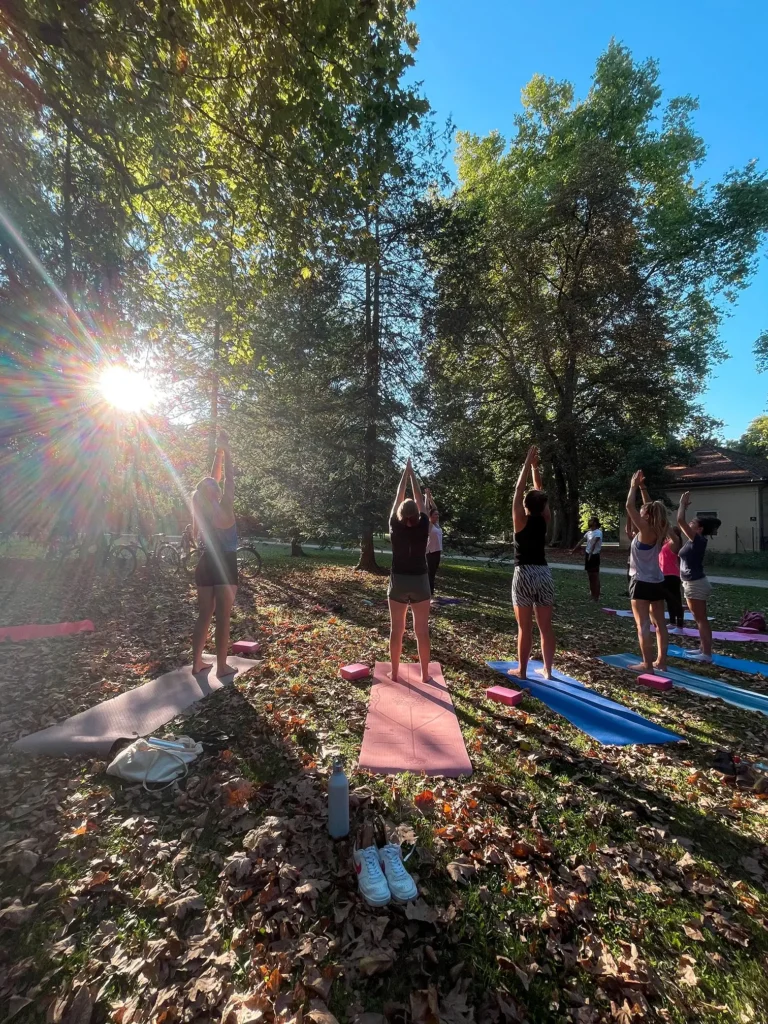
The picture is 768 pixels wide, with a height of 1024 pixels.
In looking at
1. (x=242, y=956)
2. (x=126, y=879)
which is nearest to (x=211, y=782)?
A: (x=126, y=879)

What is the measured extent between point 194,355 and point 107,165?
8438mm

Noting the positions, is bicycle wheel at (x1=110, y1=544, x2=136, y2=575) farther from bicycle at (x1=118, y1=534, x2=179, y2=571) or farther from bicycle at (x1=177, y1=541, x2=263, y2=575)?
bicycle at (x1=177, y1=541, x2=263, y2=575)

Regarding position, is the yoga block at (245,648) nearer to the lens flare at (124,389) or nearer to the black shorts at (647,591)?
the black shorts at (647,591)

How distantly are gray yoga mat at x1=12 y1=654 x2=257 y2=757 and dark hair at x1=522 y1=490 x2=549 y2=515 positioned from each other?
4133 mm

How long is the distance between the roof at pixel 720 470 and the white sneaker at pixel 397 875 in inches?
1109

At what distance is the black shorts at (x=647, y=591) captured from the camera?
5.74 meters

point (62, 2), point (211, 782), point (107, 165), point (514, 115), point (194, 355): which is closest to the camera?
point (211, 782)

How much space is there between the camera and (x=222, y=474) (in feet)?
18.4

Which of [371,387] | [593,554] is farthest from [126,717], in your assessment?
[371,387]

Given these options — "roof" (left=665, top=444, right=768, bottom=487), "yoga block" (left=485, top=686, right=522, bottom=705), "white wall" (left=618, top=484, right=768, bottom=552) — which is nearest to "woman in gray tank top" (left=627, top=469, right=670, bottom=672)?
"yoga block" (left=485, top=686, right=522, bottom=705)

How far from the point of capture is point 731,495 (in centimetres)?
2661

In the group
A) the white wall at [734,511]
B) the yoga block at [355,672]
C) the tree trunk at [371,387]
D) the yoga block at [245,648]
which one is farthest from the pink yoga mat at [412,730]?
the white wall at [734,511]

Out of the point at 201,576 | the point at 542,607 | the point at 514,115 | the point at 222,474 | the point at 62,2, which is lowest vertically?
the point at 542,607

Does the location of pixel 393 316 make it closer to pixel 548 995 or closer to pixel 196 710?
pixel 196 710
